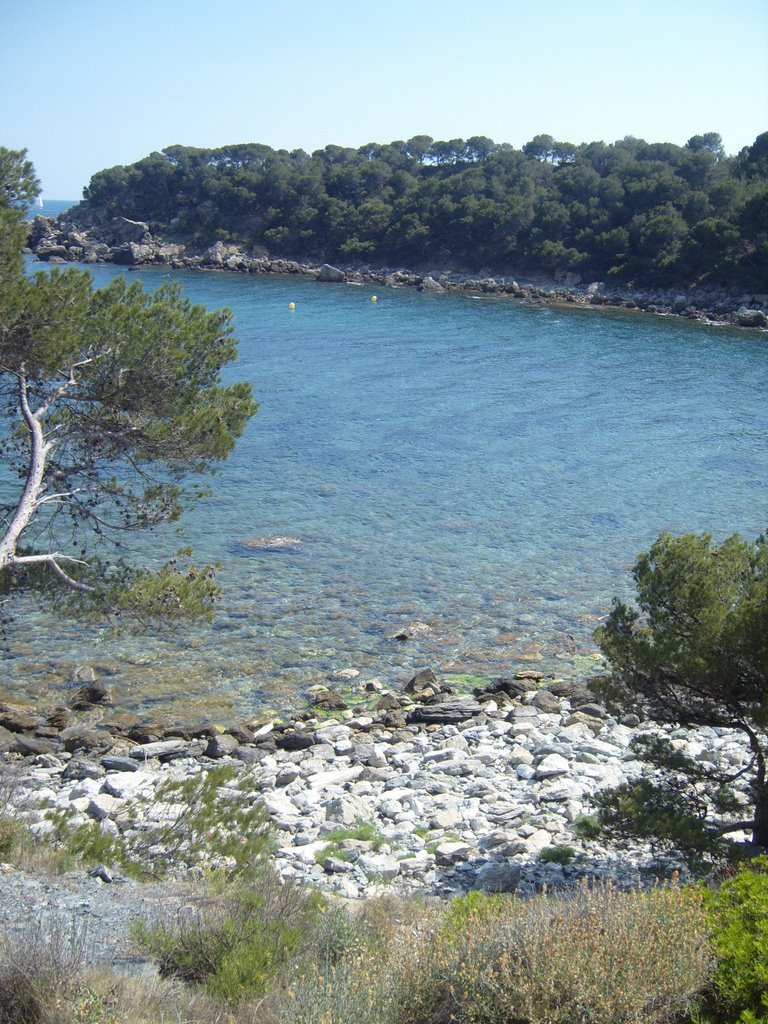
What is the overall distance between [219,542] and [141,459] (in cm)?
902

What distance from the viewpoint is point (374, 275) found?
77.9 m

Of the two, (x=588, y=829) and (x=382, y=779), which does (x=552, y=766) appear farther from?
(x=588, y=829)

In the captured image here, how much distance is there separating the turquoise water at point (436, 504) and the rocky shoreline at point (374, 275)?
11.3m

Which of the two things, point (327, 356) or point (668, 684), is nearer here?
point (668, 684)

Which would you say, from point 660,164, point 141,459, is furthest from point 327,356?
point 660,164

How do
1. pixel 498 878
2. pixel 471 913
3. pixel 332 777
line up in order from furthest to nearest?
pixel 332 777, pixel 498 878, pixel 471 913

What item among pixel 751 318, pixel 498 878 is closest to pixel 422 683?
pixel 498 878

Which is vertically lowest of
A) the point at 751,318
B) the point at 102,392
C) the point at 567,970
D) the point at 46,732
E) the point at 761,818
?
the point at 46,732

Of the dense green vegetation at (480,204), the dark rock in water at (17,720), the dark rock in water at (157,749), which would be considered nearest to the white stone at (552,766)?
the dark rock in water at (157,749)

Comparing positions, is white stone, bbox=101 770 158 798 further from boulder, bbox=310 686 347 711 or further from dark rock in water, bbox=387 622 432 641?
dark rock in water, bbox=387 622 432 641

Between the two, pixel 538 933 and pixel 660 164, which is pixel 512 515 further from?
pixel 660 164

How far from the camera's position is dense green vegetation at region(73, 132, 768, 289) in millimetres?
67562

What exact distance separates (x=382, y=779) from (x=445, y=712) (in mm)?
2757

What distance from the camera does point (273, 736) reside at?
13547 mm
